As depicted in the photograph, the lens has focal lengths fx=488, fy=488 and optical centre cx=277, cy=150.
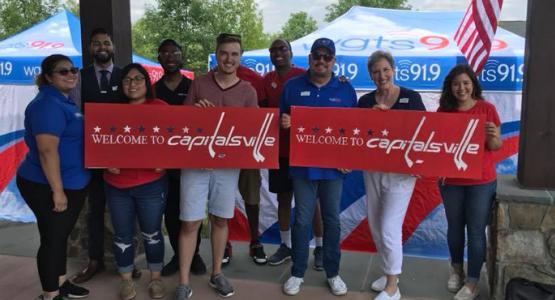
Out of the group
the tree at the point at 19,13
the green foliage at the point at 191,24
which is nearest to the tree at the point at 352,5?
the green foliage at the point at 191,24

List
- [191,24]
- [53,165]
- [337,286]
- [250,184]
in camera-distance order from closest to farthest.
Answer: [53,165] → [337,286] → [250,184] → [191,24]

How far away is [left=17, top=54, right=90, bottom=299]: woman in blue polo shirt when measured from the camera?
121 inches

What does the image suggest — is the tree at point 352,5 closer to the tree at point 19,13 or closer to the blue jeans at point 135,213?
the tree at point 19,13

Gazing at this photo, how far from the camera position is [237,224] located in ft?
17.1

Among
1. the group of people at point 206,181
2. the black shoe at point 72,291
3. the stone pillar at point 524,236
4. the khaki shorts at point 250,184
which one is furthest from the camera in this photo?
the khaki shorts at point 250,184

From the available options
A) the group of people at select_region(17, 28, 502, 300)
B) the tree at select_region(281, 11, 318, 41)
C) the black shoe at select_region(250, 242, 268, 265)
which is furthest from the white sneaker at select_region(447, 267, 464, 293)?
the tree at select_region(281, 11, 318, 41)

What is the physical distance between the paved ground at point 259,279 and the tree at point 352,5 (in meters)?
36.9

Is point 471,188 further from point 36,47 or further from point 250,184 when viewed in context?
point 36,47

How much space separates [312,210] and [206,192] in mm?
794

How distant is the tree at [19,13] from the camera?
787 inches

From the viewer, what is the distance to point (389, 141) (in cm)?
347

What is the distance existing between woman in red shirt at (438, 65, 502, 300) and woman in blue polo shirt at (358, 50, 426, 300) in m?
0.25

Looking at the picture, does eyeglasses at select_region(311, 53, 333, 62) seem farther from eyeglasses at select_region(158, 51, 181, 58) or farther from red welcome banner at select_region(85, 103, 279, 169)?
eyeglasses at select_region(158, 51, 181, 58)

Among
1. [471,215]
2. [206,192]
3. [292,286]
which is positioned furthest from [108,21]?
[471,215]
